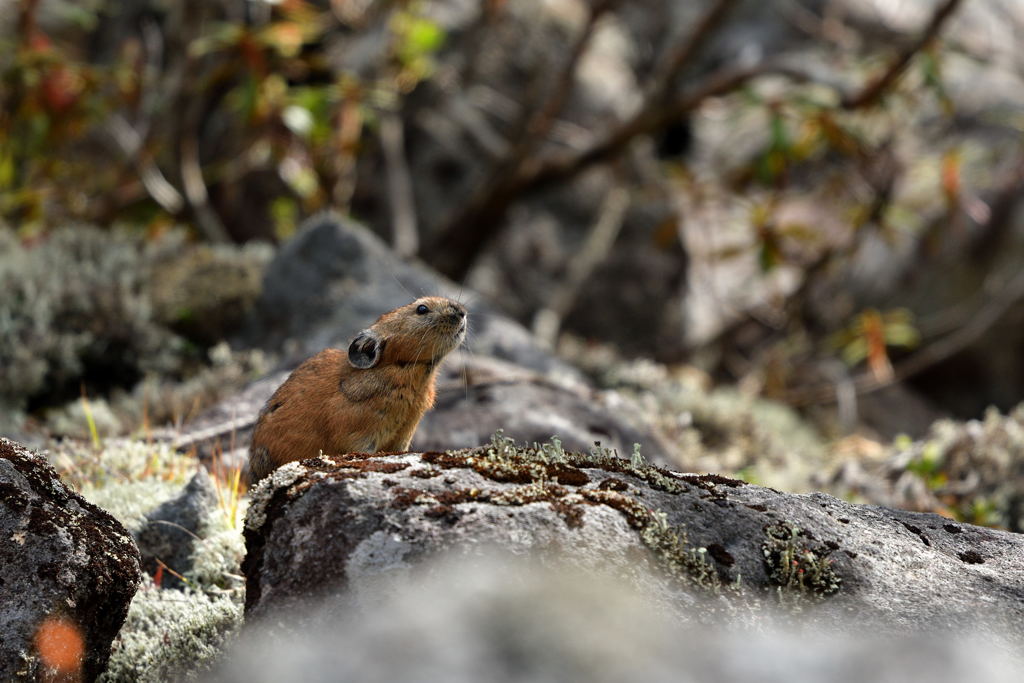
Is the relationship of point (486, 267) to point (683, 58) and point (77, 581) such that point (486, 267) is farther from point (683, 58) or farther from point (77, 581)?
point (77, 581)

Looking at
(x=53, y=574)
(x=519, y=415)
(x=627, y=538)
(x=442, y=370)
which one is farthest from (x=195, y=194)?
(x=627, y=538)

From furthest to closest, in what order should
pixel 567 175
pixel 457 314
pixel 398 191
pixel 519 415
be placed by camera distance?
pixel 398 191, pixel 567 175, pixel 519 415, pixel 457 314

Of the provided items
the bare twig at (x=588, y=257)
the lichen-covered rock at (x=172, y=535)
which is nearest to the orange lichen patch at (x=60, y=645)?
the lichen-covered rock at (x=172, y=535)

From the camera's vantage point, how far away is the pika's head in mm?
Result: 4730

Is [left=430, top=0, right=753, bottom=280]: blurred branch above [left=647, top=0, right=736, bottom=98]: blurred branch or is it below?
below

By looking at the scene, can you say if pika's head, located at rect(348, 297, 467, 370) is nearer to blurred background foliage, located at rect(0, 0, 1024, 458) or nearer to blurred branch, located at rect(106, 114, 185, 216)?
blurred background foliage, located at rect(0, 0, 1024, 458)

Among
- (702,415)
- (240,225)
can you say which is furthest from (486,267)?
(702,415)

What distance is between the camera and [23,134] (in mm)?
11508

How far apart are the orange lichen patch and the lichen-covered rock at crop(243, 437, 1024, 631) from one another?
0.60 meters

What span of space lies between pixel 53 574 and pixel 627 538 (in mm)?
1898

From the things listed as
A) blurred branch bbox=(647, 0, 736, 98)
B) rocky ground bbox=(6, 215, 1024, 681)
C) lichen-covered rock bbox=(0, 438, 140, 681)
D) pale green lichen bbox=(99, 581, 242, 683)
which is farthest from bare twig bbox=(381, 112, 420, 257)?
lichen-covered rock bbox=(0, 438, 140, 681)

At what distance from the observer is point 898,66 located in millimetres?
9898

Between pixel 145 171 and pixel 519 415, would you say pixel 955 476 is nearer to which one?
pixel 519 415

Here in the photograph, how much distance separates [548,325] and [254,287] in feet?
14.9
